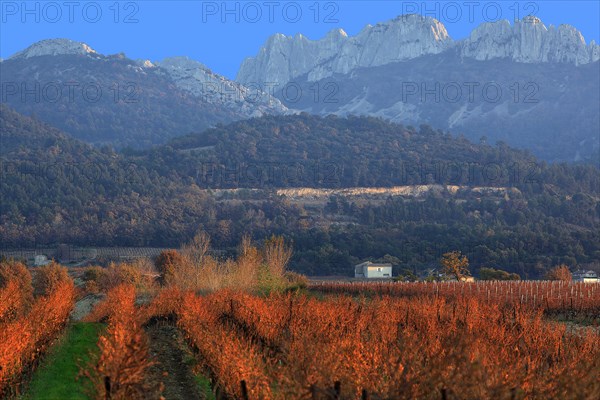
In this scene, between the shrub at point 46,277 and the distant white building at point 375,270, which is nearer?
the shrub at point 46,277

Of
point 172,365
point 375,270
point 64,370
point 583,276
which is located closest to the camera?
point 64,370

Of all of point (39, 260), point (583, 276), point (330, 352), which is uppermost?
point (330, 352)

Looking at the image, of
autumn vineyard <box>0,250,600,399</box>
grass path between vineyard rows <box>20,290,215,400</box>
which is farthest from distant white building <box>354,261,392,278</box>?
grass path between vineyard rows <box>20,290,215,400</box>

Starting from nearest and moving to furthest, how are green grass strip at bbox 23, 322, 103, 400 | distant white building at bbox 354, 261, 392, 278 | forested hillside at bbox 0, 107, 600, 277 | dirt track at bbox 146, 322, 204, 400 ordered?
green grass strip at bbox 23, 322, 103, 400 → dirt track at bbox 146, 322, 204, 400 → distant white building at bbox 354, 261, 392, 278 → forested hillside at bbox 0, 107, 600, 277

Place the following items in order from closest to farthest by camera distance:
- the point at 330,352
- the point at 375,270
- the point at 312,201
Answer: the point at 330,352 < the point at 375,270 < the point at 312,201

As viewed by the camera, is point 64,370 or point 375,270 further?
point 375,270

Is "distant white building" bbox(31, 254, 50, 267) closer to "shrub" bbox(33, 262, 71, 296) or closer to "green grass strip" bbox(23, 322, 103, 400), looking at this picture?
"shrub" bbox(33, 262, 71, 296)

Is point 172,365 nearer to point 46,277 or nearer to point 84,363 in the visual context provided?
point 84,363

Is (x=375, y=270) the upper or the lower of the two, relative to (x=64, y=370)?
lower

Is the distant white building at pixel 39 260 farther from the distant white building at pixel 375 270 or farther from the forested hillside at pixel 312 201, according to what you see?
the distant white building at pixel 375 270

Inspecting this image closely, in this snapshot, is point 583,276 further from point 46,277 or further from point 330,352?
point 330,352

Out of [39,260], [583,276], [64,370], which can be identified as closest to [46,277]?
[39,260]

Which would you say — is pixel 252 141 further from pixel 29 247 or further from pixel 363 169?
pixel 29 247

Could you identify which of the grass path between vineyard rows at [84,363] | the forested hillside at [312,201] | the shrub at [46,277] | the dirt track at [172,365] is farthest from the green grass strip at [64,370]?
the forested hillside at [312,201]
